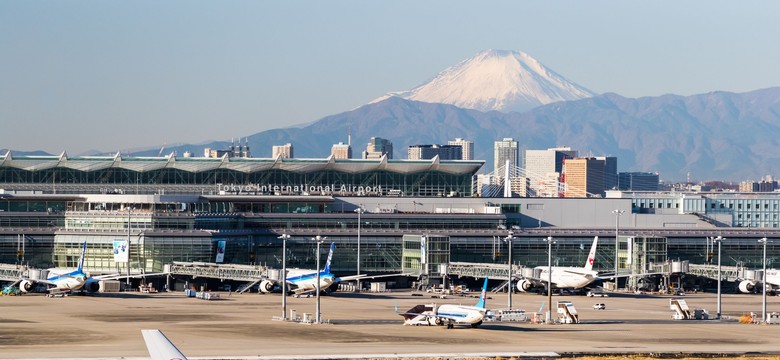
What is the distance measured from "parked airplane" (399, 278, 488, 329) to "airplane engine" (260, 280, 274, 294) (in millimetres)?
53260

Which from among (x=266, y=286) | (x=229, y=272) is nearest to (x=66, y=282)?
(x=266, y=286)

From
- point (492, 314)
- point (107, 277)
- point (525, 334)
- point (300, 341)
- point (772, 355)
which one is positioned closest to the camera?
point (772, 355)

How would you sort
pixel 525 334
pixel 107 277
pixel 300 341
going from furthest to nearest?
pixel 107 277 → pixel 525 334 → pixel 300 341

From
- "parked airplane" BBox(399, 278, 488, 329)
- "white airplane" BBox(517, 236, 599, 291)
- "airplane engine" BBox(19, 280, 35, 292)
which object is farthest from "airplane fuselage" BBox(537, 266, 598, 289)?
"airplane engine" BBox(19, 280, 35, 292)

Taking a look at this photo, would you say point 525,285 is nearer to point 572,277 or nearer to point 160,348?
point 572,277

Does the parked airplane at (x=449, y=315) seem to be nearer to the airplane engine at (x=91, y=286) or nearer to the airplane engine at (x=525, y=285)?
the airplane engine at (x=91, y=286)

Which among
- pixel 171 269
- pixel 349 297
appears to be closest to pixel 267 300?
pixel 349 297

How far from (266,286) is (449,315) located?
193ft

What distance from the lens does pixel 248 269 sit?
19600 cm

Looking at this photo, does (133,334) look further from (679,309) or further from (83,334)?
(679,309)

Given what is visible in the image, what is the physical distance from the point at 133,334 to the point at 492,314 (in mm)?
37965

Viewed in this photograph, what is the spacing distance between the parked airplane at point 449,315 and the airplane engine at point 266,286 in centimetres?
5326

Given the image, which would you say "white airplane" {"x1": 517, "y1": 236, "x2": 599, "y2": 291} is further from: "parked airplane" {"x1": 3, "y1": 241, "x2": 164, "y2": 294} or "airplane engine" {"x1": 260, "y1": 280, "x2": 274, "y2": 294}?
"parked airplane" {"x1": 3, "y1": 241, "x2": 164, "y2": 294}

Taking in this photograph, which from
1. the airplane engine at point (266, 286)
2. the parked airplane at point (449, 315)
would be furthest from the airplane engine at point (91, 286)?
the parked airplane at point (449, 315)
